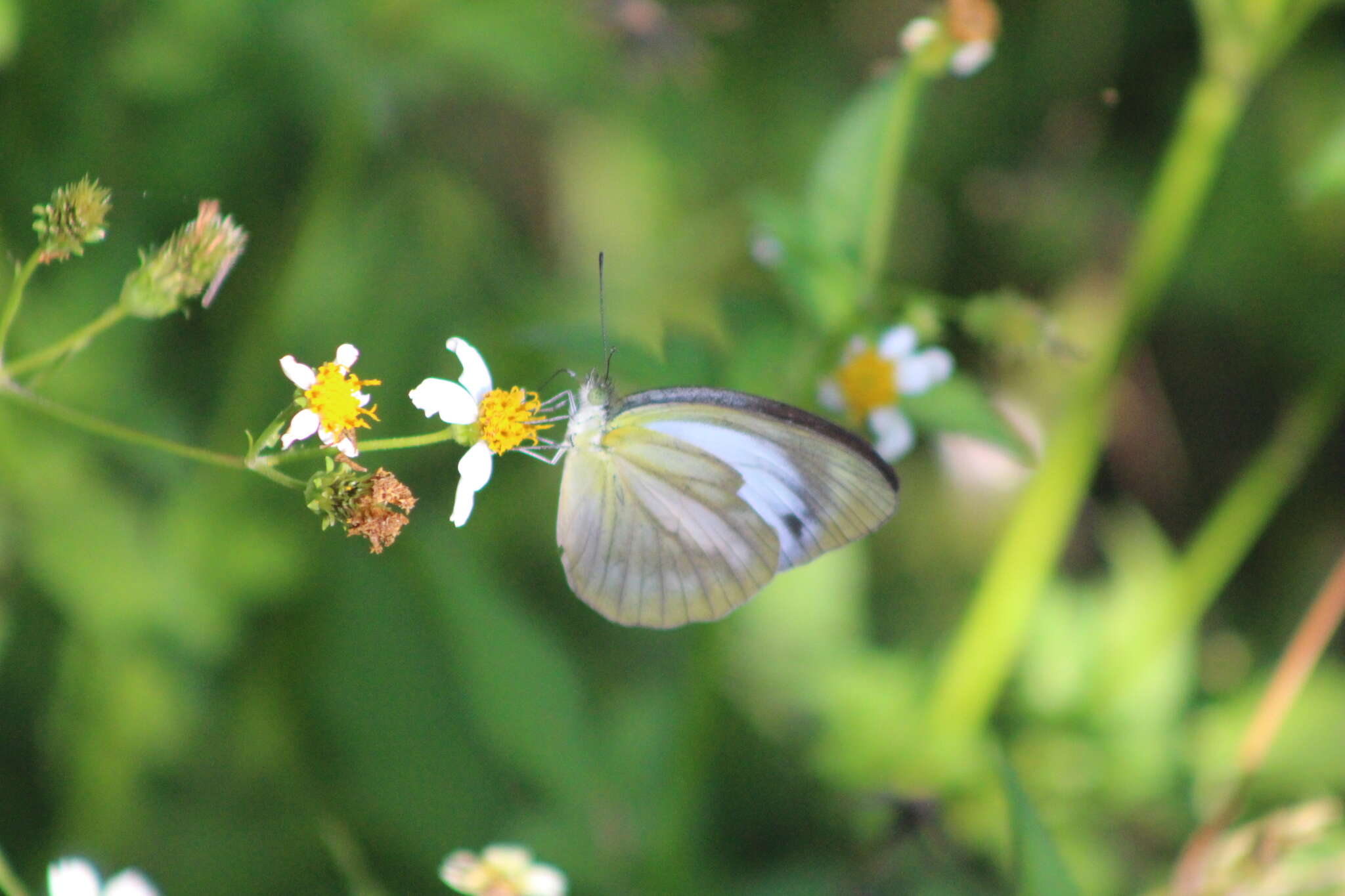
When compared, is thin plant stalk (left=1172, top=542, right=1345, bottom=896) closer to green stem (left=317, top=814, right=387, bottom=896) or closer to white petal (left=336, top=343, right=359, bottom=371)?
green stem (left=317, top=814, right=387, bottom=896)

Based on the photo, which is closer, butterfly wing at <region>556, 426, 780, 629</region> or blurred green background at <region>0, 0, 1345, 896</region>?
butterfly wing at <region>556, 426, 780, 629</region>

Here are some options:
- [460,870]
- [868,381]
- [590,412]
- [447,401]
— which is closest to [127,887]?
[460,870]

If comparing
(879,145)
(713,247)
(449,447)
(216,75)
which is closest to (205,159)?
(216,75)

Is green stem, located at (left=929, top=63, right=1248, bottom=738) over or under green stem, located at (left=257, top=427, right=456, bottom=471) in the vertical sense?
over

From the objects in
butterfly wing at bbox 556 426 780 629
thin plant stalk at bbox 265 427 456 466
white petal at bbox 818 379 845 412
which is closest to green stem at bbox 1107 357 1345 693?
white petal at bbox 818 379 845 412

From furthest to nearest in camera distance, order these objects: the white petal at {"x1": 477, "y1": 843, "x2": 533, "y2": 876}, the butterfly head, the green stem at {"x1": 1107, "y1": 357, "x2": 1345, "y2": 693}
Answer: the green stem at {"x1": 1107, "y1": 357, "x2": 1345, "y2": 693}
the butterfly head
the white petal at {"x1": 477, "y1": 843, "x2": 533, "y2": 876}

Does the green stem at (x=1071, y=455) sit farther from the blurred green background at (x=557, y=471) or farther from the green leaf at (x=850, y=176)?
the green leaf at (x=850, y=176)
